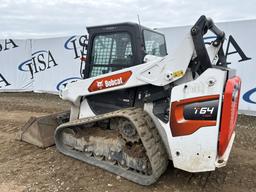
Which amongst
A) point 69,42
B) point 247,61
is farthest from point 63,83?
point 247,61

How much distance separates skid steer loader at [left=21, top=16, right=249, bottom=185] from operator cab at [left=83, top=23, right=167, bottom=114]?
0.05 feet

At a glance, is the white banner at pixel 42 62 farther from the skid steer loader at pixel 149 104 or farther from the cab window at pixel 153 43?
the skid steer loader at pixel 149 104

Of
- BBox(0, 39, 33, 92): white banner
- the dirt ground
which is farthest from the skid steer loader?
BBox(0, 39, 33, 92): white banner

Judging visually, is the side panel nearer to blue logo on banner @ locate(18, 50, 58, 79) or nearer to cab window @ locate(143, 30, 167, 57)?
cab window @ locate(143, 30, 167, 57)

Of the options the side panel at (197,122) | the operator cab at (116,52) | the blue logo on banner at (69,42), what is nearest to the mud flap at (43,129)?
the operator cab at (116,52)

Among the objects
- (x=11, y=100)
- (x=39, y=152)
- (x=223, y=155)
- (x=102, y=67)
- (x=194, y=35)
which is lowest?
(x=11, y=100)

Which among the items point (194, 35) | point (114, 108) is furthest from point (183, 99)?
point (114, 108)

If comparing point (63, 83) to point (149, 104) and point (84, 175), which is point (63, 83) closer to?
point (84, 175)

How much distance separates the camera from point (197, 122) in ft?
13.9

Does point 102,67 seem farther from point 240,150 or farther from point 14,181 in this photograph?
point 240,150

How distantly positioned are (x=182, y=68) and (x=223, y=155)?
125cm

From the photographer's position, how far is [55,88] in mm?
13734

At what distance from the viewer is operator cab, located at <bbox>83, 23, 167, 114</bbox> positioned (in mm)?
4996

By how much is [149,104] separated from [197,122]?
89 centimetres
